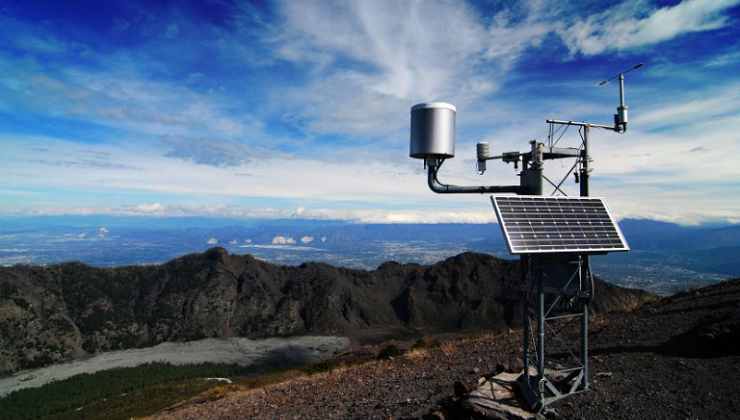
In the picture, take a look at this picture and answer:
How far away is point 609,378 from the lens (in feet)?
36.2

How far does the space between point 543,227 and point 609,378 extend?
4.75m

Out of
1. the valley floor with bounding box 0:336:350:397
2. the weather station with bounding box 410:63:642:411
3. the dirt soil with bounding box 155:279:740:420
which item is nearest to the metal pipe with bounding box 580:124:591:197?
the weather station with bounding box 410:63:642:411

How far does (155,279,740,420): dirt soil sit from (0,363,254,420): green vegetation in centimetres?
4148

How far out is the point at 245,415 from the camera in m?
15.5

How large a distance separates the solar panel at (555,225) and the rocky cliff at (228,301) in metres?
98.7

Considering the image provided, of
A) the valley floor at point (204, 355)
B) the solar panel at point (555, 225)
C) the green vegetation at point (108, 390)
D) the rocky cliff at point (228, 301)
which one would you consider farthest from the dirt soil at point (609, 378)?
the rocky cliff at point (228, 301)

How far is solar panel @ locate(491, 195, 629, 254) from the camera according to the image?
930cm

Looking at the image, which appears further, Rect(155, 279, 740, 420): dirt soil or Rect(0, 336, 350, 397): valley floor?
Rect(0, 336, 350, 397): valley floor

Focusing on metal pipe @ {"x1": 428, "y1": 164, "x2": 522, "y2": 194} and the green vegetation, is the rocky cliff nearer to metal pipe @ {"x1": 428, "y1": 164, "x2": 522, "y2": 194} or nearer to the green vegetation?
the green vegetation

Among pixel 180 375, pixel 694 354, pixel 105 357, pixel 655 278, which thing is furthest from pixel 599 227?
pixel 655 278

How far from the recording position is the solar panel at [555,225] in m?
9.30

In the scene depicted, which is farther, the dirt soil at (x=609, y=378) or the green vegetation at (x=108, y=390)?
the green vegetation at (x=108, y=390)

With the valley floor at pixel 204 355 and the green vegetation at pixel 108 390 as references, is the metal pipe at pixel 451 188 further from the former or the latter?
the valley floor at pixel 204 355

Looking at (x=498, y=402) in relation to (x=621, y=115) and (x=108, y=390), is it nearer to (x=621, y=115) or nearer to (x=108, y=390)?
(x=621, y=115)
